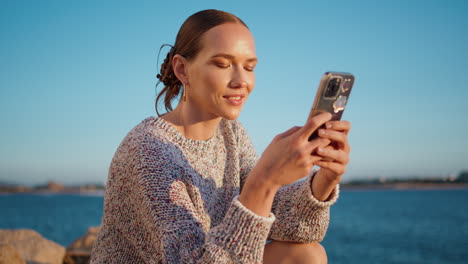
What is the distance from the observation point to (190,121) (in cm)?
244

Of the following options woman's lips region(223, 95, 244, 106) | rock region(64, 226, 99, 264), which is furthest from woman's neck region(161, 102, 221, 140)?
rock region(64, 226, 99, 264)

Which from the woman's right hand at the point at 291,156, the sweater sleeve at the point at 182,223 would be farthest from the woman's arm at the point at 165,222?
the woman's right hand at the point at 291,156

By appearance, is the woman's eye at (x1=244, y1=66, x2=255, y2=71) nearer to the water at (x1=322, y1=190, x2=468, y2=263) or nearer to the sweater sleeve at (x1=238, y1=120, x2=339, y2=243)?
the sweater sleeve at (x1=238, y1=120, x2=339, y2=243)

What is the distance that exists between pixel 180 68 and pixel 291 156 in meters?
1.10

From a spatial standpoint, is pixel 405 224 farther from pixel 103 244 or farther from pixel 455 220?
pixel 103 244

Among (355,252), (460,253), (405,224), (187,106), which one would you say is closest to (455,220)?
(405,224)

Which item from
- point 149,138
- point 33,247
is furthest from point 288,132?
point 33,247

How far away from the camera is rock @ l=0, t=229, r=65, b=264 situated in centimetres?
573

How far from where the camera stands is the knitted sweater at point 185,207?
1.71m

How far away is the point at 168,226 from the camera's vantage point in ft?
6.17

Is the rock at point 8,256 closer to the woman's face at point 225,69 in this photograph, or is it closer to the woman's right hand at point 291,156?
the woman's face at point 225,69

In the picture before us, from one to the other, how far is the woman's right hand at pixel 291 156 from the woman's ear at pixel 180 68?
928 millimetres

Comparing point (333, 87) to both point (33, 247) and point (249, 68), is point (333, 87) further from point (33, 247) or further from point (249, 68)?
point (33, 247)

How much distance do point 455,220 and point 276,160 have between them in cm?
5969
